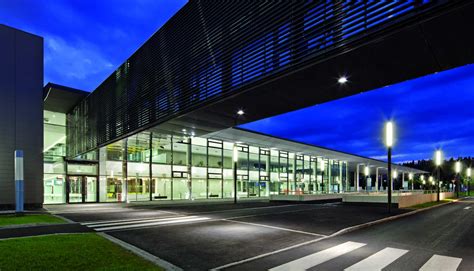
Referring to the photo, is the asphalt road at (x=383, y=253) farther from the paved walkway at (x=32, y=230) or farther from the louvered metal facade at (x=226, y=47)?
the paved walkway at (x=32, y=230)

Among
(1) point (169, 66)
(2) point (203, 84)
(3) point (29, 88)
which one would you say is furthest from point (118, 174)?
(2) point (203, 84)

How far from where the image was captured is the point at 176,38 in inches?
656

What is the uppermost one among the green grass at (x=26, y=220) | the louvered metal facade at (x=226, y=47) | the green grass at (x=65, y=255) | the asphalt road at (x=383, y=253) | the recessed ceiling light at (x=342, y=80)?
the louvered metal facade at (x=226, y=47)

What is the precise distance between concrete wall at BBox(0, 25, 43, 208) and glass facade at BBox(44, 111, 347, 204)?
5.51m

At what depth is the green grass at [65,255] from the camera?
6.70 meters

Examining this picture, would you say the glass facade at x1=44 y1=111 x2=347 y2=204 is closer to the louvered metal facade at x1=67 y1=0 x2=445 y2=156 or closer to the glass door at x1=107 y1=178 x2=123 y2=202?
the glass door at x1=107 y1=178 x2=123 y2=202

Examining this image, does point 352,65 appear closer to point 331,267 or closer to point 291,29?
point 291,29

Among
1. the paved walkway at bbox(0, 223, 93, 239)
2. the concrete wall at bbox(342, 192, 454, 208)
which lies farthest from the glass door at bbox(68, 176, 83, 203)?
the concrete wall at bbox(342, 192, 454, 208)

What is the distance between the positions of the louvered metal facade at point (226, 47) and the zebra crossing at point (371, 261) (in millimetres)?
5807

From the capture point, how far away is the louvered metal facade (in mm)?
8812

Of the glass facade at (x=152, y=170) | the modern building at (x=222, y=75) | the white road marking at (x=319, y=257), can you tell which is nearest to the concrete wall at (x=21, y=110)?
the modern building at (x=222, y=75)

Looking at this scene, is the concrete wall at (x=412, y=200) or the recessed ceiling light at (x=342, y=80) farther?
the concrete wall at (x=412, y=200)

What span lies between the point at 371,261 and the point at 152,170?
2966cm

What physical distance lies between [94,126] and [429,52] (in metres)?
26.7
